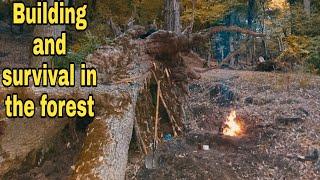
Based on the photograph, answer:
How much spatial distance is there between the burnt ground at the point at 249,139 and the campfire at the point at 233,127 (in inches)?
5.4

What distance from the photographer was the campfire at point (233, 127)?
7215 mm

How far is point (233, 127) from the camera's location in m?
7.38

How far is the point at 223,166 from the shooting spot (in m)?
5.79

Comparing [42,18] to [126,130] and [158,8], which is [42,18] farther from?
[158,8]

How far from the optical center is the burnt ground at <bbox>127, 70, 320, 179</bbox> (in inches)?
224

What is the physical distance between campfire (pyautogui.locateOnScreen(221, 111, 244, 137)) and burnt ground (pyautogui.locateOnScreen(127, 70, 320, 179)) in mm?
136

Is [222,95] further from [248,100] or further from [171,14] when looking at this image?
[171,14]

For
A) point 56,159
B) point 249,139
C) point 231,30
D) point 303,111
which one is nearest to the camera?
point 56,159

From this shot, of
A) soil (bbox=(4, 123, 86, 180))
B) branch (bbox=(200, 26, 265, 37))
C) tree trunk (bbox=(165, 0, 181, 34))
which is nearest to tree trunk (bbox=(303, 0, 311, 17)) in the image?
tree trunk (bbox=(165, 0, 181, 34))

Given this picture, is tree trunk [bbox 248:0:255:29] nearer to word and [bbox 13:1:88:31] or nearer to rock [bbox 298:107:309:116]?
rock [bbox 298:107:309:116]

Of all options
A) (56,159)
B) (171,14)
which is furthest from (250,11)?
(56,159)

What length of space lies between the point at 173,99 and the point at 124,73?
2141 millimetres

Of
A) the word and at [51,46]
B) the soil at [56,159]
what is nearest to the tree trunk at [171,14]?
the word and at [51,46]

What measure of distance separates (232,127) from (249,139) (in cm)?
49
